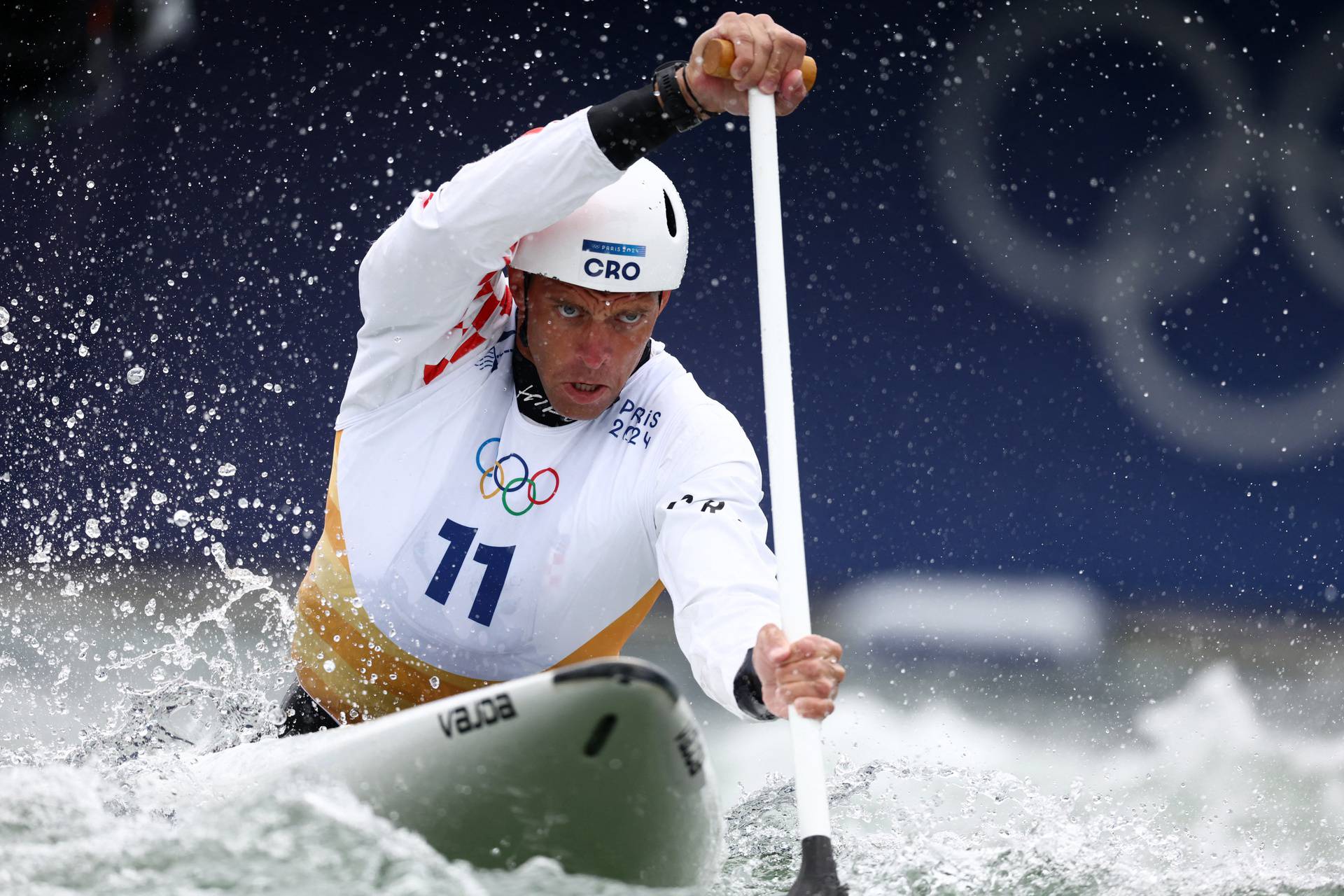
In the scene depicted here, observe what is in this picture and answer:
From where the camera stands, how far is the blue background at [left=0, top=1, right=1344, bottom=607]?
7008 millimetres

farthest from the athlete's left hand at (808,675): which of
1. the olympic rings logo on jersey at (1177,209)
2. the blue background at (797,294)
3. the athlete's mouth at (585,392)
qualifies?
the olympic rings logo on jersey at (1177,209)

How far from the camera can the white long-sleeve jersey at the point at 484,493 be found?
2854 millimetres

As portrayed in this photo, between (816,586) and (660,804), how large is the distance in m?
5.29

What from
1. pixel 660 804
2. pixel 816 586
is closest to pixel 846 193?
pixel 816 586

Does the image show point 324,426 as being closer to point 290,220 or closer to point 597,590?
point 290,220

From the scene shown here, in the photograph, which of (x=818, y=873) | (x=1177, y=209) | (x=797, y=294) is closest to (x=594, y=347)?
(x=818, y=873)

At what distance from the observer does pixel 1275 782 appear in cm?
638

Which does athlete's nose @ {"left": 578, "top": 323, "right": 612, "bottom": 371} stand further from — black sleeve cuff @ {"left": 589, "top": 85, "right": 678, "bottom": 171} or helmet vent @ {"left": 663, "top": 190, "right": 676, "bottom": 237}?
black sleeve cuff @ {"left": 589, "top": 85, "right": 678, "bottom": 171}

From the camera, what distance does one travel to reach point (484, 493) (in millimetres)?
3023

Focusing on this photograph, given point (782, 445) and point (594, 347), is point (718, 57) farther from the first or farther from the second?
point (782, 445)

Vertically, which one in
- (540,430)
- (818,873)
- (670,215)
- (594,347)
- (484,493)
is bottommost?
(818,873)

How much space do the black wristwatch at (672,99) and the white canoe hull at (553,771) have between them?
1.14 m

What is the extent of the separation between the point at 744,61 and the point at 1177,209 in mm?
5091

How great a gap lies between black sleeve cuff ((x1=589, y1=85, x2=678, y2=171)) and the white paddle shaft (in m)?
0.20
